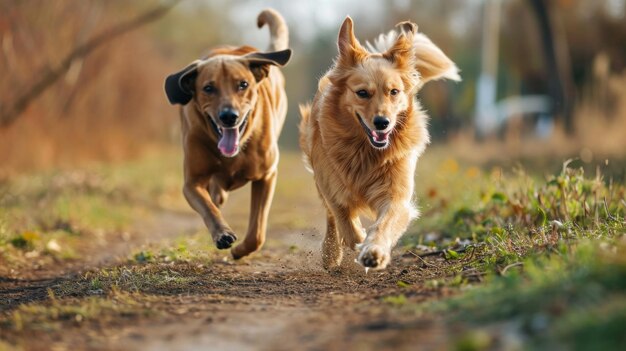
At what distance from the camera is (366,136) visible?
557cm

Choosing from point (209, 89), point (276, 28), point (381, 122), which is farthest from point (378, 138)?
point (276, 28)

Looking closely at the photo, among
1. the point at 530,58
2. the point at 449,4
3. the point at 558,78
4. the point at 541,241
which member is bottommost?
the point at 541,241

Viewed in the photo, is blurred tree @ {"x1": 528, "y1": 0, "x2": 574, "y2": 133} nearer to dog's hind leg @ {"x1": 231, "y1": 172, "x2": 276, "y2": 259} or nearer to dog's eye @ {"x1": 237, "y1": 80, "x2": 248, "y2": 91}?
dog's hind leg @ {"x1": 231, "y1": 172, "x2": 276, "y2": 259}

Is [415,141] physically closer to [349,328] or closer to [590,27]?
[349,328]

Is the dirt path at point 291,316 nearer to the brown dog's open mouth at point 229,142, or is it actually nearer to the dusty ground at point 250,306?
the dusty ground at point 250,306

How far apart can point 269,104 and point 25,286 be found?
2321mm

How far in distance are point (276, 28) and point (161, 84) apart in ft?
36.3

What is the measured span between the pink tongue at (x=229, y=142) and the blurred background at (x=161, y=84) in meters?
4.59

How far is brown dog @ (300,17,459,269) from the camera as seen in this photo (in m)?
5.36

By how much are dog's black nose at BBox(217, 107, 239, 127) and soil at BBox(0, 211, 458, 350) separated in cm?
107

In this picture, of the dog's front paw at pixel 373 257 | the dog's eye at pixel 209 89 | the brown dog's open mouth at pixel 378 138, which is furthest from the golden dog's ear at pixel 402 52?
the dog's front paw at pixel 373 257

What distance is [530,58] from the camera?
24.0m

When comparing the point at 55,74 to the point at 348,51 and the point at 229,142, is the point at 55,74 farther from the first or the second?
the point at 348,51

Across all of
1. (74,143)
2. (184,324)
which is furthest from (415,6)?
(184,324)
